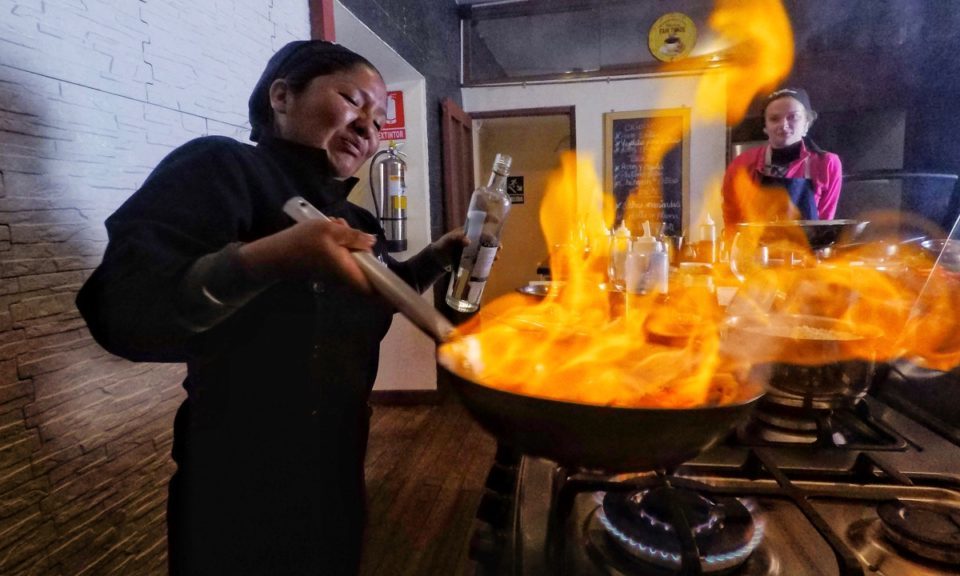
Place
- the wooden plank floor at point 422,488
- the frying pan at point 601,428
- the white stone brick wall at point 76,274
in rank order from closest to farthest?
1. the frying pan at point 601,428
2. the white stone brick wall at point 76,274
3. the wooden plank floor at point 422,488

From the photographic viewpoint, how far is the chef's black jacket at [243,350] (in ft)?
2.27

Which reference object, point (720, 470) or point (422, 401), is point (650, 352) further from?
point (422, 401)

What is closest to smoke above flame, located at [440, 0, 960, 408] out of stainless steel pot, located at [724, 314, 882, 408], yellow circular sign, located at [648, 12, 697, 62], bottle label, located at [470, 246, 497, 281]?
stainless steel pot, located at [724, 314, 882, 408]

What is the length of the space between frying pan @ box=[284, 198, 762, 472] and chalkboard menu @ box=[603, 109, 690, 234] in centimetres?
425

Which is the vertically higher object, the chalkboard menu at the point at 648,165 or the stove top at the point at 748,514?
the chalkboard menu at the point at 648,165

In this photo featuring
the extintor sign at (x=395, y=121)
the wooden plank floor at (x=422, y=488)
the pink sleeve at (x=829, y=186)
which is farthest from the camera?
the extintor sign at (x=395, y=121)

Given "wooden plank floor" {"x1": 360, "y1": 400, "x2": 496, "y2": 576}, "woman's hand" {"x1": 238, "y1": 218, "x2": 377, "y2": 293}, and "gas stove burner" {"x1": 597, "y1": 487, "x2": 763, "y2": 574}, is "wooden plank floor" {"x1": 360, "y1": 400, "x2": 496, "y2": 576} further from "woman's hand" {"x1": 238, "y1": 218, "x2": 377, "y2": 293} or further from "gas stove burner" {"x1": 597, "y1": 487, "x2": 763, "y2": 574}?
"woman's hand" {"x1": 238, "y1": 218, "x2": 377, "y2": 293}

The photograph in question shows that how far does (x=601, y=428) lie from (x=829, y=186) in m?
3.59

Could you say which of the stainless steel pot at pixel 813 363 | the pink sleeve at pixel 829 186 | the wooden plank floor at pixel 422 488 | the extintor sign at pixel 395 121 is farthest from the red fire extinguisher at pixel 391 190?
the pink sleeve at pixel 829 186

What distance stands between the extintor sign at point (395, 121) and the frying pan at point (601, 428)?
316 centimetres

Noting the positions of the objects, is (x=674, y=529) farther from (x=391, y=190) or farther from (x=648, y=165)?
(x=648, y=165)

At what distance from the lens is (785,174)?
3.26m

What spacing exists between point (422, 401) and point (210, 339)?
2932 millimetres

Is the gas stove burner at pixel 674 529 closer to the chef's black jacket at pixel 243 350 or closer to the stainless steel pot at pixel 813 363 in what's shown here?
the stainless steel pot at pixel 813 363
